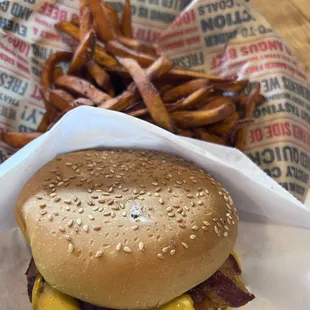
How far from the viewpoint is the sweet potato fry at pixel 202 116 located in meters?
1.65

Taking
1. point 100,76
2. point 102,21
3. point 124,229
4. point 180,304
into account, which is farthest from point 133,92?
point 180,304

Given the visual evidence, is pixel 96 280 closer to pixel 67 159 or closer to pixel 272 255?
pixel 67 159

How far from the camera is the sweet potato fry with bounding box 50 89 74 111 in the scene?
170 cm

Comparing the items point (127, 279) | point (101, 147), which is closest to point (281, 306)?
point (127, 279)

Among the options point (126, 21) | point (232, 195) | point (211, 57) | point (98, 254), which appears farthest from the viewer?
point (211, 57)

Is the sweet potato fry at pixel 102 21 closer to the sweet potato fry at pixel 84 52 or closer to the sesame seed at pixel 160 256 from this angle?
the sweet potato fry at pixel 84 52

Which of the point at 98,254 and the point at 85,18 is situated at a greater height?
the point at 85,18

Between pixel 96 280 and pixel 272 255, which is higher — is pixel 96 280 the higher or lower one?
the higher one

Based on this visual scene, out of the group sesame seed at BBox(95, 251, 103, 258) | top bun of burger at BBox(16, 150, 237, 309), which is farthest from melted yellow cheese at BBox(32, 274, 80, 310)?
sesame seed at BBox(95, 251, 103, 258)

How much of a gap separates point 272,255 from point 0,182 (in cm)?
78

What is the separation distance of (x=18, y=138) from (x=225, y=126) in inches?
25.0

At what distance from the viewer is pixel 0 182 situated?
1455 millimetres

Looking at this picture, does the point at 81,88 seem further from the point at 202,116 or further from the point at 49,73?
the point at 202,116

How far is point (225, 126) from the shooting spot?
1.76m
